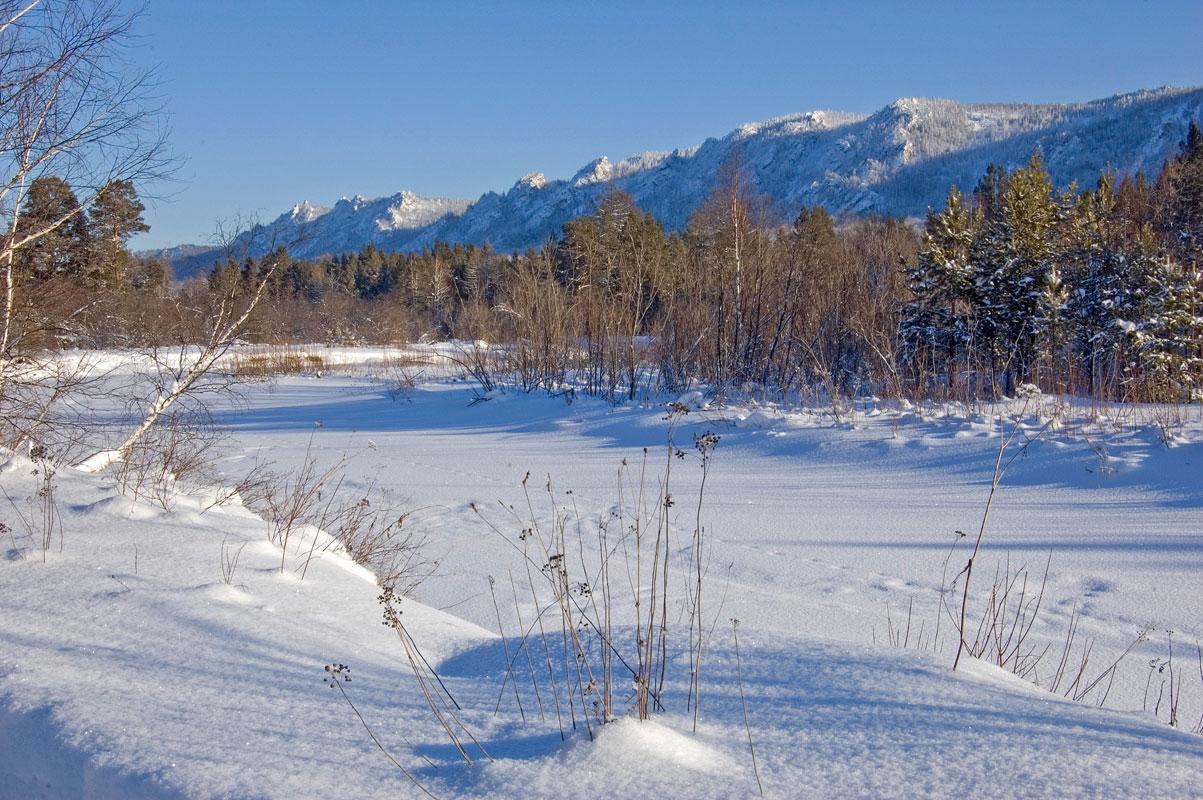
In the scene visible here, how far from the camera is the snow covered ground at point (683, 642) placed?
1.59 m

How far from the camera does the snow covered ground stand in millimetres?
1593

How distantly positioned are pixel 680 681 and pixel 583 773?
0.73m

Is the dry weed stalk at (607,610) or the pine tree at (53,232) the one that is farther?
the pine tree at (53,232)

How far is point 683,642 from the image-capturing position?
2.60 m

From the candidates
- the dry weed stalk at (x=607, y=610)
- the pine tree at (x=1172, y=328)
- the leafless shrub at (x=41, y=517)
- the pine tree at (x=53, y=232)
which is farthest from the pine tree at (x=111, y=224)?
the pine tree at (x=1172, y=328)

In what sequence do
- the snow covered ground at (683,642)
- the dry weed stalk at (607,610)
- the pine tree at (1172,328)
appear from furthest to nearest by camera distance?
the pine tree at (1172,328), the dry weed stalk at (607,610), the snow covered ground at (683,642)

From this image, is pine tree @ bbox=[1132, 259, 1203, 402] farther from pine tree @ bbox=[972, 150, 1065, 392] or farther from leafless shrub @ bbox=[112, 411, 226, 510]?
leafless shrub @ bbox=[112, 411, 226, 510]

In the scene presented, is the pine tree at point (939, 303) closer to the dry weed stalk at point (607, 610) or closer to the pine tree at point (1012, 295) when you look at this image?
the pine tree at point (1012, 295)

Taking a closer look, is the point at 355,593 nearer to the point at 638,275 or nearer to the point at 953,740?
the point at 953,740

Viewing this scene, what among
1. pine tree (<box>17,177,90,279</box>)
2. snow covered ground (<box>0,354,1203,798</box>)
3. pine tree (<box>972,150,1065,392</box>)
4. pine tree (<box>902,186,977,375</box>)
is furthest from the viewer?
pine tree (<box>902,186,977,375</box>)

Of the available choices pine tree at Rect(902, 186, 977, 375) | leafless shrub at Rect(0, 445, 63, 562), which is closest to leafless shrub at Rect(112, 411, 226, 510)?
leafless shrub at Rect(0, 445, 63, 562)

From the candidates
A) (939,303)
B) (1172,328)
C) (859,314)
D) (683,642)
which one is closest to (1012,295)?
(939,303)

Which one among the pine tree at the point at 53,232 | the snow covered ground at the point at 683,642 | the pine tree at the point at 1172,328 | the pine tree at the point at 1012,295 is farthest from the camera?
the pine tree at the point at 1012,295

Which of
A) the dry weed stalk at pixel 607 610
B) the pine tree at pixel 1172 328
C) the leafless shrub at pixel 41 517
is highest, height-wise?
the pine tree at pixel 1172 328
